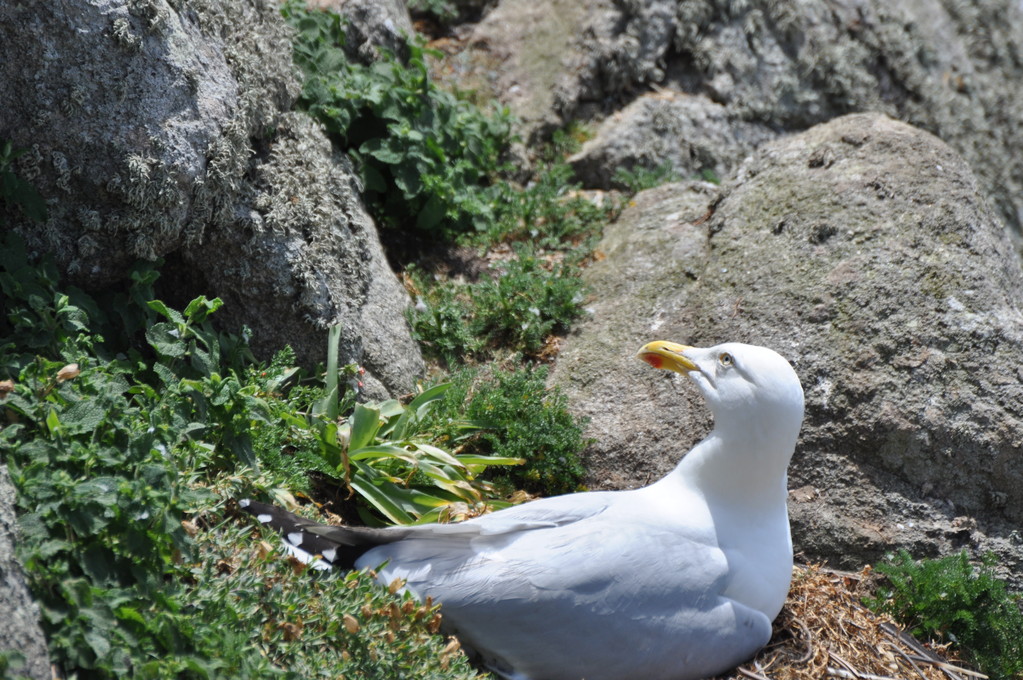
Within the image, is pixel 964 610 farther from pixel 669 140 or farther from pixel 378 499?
pixel 669 140

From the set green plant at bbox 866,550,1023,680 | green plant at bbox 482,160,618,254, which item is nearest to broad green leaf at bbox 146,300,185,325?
green plant at bbox 482,160,618,254

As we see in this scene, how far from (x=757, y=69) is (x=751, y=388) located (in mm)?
4822

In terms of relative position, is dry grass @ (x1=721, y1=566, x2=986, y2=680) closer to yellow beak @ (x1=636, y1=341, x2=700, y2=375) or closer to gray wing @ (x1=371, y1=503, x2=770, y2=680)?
gray wing @ (x1=371, y1=503, x2=770, y2=680)

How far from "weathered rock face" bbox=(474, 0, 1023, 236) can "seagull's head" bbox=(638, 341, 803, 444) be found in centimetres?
314

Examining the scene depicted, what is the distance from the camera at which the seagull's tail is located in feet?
10.7

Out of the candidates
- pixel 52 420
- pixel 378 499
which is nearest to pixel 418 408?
pixel 378 499

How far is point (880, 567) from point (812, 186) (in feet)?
6.84

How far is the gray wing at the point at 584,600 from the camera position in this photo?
128 inches

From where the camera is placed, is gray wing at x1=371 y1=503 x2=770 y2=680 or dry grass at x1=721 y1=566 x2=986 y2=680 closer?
gray wing at x1=371 y1=503 x2=770 y2=680

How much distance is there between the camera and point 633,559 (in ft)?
11.0

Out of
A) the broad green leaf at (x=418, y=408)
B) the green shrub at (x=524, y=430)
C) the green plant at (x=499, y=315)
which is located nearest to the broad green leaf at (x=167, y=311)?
the broad green leaf at (x=418, y=408)

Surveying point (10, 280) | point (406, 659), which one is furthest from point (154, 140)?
point (406, 659)

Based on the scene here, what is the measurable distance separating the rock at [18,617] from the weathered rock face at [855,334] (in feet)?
8.81

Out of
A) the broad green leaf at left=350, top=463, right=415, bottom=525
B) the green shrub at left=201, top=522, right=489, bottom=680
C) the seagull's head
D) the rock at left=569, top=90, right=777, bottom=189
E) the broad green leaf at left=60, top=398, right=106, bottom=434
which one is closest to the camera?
the green shrub at left=201, top=522, right=489, bottom=680
